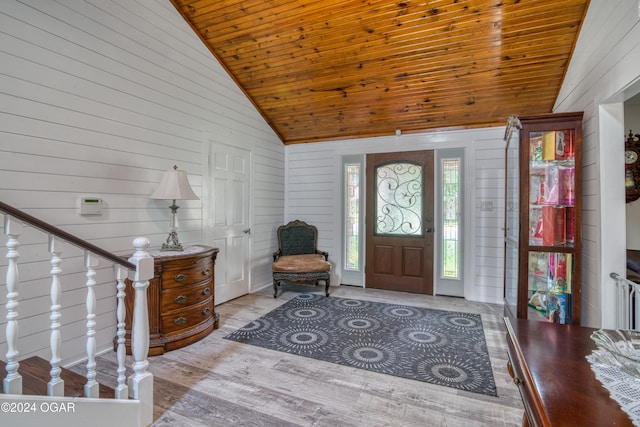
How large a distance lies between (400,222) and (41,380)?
3942 millimetres

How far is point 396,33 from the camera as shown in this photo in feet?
9.57

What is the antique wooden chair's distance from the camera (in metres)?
3.99

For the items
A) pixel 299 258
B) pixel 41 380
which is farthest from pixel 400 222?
pixel 41 380

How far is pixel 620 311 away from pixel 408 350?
148 cm

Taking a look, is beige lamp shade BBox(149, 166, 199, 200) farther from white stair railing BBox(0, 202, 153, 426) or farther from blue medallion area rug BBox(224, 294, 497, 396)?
blue medallion area rug BBox(224, 294, 497, 396)

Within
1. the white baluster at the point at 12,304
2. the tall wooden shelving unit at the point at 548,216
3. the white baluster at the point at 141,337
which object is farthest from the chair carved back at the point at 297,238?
the white baluster at the point at 12,304

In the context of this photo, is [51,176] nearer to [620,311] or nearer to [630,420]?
[630,420]

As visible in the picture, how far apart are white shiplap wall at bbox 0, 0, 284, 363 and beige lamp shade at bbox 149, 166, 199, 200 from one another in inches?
9.1

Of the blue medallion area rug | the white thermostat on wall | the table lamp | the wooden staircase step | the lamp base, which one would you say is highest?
the table lamp

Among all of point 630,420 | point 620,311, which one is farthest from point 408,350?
point 630,420

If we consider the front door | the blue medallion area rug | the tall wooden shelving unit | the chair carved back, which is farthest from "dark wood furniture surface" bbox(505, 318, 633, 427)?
the chair carved back

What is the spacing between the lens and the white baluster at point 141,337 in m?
1.70

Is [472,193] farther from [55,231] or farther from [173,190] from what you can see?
[55,231]

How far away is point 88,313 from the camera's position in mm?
1532
